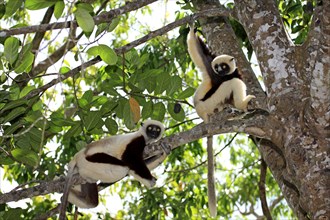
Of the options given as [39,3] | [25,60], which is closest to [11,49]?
[25,60]

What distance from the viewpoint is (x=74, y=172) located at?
515 centimetres

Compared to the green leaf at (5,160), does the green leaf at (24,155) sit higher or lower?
lower

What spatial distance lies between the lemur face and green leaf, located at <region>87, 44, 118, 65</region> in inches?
63.0

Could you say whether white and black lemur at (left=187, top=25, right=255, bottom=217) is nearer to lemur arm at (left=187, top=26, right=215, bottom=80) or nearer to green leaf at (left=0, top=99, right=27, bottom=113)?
lemur arm at (left=187, top=26, right=215, bottom=80)

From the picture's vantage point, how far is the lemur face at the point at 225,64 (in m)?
5.40

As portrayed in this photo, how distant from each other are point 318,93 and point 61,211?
2.22m

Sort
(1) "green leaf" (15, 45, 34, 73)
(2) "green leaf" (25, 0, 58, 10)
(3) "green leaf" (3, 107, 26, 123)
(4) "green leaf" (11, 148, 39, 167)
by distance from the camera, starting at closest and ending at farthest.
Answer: (2) "green leaf" (25, 0, 58, 10), (1) "green leaf" (15, 45, 34, 73), (3) "green leaf" (3, 107, 26, 123), (4) "green leaf" (11, 148, 39, 167)

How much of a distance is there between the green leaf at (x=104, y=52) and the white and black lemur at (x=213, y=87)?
5.00 feet

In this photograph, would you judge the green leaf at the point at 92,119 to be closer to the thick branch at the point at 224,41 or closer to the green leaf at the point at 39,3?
the thick branch at the point at 224,41

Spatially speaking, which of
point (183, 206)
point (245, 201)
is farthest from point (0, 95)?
point (245, 201)

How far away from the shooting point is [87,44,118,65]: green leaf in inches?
156

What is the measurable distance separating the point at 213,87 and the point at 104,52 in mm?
1987

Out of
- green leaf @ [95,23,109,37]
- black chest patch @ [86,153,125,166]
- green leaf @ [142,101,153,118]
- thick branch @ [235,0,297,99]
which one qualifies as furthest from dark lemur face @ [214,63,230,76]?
green leaf @ [95,23,109,37]

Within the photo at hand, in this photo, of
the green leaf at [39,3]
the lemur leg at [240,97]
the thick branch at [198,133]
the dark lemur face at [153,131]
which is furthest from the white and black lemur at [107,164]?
the green leaf at [39,3]
